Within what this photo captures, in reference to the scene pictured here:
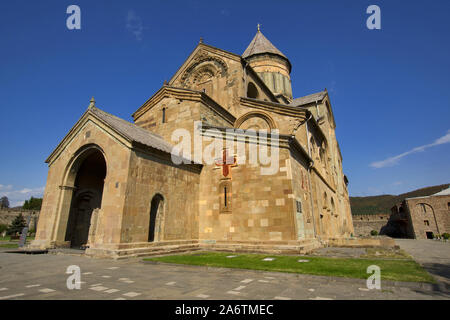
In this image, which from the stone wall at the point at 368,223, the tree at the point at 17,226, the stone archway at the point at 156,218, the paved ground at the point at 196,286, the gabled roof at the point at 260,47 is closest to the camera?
the paved ground at the point at 196,286

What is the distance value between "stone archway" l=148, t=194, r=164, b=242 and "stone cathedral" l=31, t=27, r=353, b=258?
0.14 feet

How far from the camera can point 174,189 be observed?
38.6 ft

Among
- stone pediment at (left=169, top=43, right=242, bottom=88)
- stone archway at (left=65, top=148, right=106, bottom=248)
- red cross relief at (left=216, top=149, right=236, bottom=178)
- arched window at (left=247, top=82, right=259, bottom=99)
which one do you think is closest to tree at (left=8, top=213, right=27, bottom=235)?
stone archway at (left=65, top=148, right=106, bottom=248)

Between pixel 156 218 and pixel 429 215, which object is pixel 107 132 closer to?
pixel 156 218

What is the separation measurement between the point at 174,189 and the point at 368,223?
48.3m

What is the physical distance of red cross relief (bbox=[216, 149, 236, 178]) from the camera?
12.3 meters

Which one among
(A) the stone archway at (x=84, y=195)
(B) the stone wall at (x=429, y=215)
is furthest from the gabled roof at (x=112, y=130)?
(B) the stone wall at (x=429, y=215)

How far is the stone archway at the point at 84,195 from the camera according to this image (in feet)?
41.3

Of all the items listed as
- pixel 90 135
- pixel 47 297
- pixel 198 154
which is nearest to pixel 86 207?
pixel 90 135

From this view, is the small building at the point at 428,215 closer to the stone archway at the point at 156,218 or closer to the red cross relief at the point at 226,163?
the red cross relief at the point at 226,163

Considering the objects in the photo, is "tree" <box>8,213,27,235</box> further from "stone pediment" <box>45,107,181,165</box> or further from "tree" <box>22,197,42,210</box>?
"stone pediment" <box>45,107,181,165</box>

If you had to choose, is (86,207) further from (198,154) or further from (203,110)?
(203,110)

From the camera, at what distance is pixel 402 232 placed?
43.0 metres

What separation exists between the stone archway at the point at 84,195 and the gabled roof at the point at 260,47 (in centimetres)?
2401
